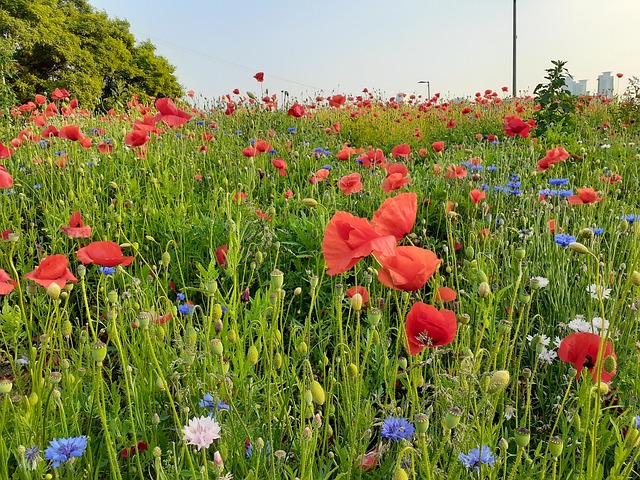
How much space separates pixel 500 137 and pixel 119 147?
5.33 meters

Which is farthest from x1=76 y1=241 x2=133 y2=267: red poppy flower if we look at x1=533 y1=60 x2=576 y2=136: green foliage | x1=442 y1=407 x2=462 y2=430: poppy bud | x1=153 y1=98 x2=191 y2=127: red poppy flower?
x1=533 y1=60 x2=576 y2=136: green foliage

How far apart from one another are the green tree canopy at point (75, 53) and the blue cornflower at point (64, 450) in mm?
16947

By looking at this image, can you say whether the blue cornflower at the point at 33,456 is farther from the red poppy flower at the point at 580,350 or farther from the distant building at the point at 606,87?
the distant building at the point at 606,87

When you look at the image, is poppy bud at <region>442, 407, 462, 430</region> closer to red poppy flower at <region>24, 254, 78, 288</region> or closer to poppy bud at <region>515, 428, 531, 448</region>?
poppy bud at <region>515, 428, 531, 448</region>

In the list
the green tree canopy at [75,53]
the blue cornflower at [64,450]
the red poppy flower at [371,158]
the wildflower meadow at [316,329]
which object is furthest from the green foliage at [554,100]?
the green tree canopy at [75,53]

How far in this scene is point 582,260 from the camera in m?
2.48

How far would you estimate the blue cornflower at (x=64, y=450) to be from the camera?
1.09m

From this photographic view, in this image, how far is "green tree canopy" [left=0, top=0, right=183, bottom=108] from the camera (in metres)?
18.2

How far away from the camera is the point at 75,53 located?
1967 centimetres

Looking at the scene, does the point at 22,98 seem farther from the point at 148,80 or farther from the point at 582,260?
the point at 582,260


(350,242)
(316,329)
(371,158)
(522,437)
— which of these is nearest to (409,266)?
(350,242)

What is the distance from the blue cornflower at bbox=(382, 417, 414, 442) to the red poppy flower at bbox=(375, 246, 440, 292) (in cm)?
36

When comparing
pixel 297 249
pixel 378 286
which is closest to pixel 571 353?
pixel 378 286

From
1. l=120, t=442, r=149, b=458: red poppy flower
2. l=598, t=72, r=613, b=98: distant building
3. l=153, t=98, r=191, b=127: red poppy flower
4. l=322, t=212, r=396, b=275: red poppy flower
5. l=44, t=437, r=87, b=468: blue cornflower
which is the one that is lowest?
l=120, t=442, r=149, b=458: red poppy flower
